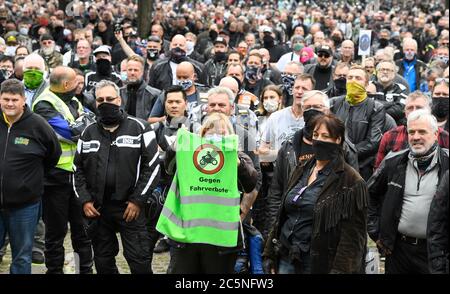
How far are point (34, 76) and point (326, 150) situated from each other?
4.37 meters

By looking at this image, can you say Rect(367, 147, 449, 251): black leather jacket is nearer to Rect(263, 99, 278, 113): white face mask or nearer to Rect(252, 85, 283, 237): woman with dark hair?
Rect(252, 85, 283, 237): woman with dark hair

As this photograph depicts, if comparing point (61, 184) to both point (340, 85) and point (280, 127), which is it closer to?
point (280, 127)

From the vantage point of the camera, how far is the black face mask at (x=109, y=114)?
7688 mm

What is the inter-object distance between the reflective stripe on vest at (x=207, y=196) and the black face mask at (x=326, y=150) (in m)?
A: 0.68

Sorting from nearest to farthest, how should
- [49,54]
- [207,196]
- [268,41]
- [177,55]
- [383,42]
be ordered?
[207,196]
[177,55]
[49,54]
[268,41]
[383,42]

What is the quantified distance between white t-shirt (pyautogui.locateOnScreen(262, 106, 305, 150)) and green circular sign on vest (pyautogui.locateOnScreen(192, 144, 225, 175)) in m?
A: 2.31

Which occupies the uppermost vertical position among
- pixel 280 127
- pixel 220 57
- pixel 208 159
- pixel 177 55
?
pixel 220 57

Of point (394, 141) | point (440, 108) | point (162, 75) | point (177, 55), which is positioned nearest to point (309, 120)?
point (394, 141)

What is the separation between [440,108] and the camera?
8.95m

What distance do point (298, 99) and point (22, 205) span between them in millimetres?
2933

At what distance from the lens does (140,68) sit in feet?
35.9

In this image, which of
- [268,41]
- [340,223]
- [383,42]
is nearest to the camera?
[340,223]

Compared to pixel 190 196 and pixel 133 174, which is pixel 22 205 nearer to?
Result: pixel 133 174

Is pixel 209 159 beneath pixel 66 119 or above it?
beneath
